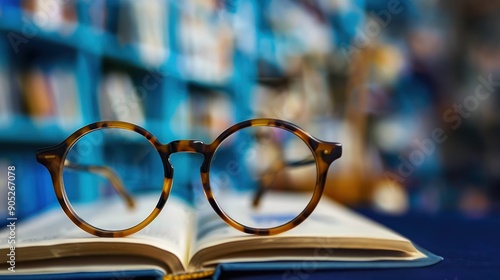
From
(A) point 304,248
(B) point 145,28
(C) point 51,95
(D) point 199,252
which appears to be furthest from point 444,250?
(B) point 145,28

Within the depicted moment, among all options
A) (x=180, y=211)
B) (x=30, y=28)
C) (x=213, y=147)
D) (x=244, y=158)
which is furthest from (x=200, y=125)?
(x=213, y=147)

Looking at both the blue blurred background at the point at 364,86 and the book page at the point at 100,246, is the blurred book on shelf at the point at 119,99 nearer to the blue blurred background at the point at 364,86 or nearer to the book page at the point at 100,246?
the blue blurred background at the point at 364,86

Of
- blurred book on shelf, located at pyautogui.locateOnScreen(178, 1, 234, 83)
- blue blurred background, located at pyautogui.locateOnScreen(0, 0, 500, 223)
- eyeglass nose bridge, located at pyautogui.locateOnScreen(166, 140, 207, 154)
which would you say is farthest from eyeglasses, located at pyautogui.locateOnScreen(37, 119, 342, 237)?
blurred book on shelf, located at pyautogui.locateOnScreen(178, 1, 234, 83)

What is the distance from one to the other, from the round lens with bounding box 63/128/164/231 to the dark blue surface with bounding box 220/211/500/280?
1.28 ft

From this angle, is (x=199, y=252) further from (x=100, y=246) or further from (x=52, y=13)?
(x=52, y=13)

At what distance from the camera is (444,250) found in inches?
25.3

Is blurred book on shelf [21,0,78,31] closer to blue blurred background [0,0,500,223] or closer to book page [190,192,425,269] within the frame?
blue blurred background [0,0,500,223]

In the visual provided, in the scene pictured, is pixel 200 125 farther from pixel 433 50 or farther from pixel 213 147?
pixel 213 147

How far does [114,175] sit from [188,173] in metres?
0.69

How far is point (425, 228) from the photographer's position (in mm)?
859

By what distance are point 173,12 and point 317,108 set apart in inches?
23.6

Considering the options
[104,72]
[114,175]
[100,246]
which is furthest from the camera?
[104,72]

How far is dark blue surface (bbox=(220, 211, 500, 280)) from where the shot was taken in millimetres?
501

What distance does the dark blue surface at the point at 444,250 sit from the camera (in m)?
0.50
